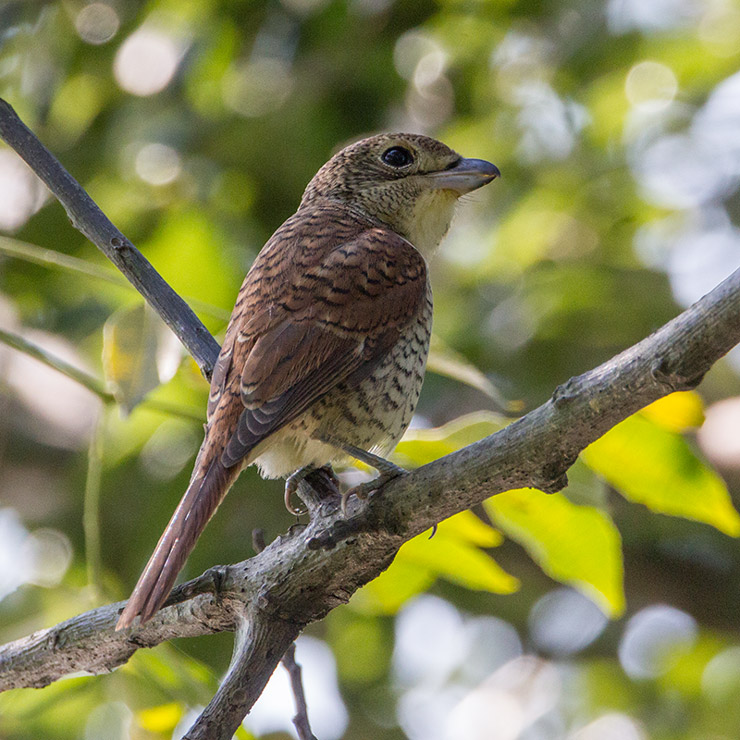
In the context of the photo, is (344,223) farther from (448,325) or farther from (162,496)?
(448,325)

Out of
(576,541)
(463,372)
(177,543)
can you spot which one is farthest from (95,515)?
(576,541)

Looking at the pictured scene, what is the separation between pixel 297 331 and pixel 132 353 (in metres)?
0.39

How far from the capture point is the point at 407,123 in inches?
216

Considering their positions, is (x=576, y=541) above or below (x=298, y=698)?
above

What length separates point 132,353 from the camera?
8.12 ft

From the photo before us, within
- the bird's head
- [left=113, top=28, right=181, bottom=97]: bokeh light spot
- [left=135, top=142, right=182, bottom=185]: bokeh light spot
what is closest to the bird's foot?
the bird's head

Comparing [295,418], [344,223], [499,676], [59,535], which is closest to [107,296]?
[59,535]

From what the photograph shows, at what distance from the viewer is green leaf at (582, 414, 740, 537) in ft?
7.59

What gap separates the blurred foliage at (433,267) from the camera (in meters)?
4.16

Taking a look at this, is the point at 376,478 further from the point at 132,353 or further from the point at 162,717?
the point at 162,717

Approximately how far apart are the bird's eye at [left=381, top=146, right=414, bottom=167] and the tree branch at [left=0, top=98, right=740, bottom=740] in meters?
1.41

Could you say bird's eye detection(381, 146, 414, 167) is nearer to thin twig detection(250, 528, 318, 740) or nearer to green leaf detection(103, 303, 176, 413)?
green leaf detection(103, 303, 176, 413)

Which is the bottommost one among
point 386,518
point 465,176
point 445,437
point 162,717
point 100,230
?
point 386,518

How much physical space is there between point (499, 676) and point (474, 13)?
3470 millimetres
